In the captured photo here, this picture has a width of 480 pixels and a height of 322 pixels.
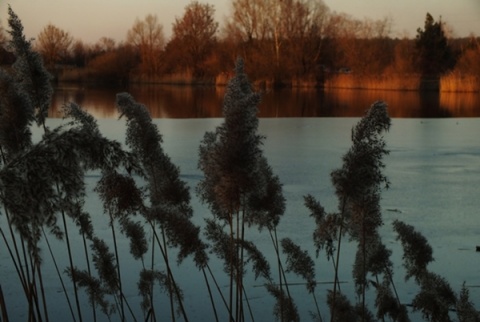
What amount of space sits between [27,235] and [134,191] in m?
1.08

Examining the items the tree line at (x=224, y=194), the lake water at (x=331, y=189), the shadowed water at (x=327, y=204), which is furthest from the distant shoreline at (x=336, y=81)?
the tree line at (x=224, y=194)

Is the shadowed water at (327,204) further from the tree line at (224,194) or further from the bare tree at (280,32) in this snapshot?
the bare tree at (280,32)

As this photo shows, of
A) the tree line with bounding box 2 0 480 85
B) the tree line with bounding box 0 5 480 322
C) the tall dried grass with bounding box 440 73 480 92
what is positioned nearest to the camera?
the tree line with bounding box 0 5 480 322

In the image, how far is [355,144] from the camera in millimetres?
2051

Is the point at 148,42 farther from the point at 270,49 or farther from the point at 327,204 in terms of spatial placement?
the point at 327,204

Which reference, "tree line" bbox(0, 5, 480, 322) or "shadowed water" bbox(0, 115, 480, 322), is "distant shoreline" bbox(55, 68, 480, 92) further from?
"tree line" bbox(0, 5, 480, 322)

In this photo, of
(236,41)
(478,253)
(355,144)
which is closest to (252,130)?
(355,144)

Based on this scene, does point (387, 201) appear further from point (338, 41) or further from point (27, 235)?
point (338, 41)

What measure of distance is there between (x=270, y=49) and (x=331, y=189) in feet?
107

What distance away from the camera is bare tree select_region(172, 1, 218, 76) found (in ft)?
136

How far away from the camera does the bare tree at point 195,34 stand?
41.4m

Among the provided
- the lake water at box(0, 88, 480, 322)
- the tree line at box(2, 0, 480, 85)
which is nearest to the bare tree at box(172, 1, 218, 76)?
the tree line at box(2, 0, 480, 85)

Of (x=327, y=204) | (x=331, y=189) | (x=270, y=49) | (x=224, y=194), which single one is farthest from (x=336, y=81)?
(x=224, y=194)

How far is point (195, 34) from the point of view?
141 feet
